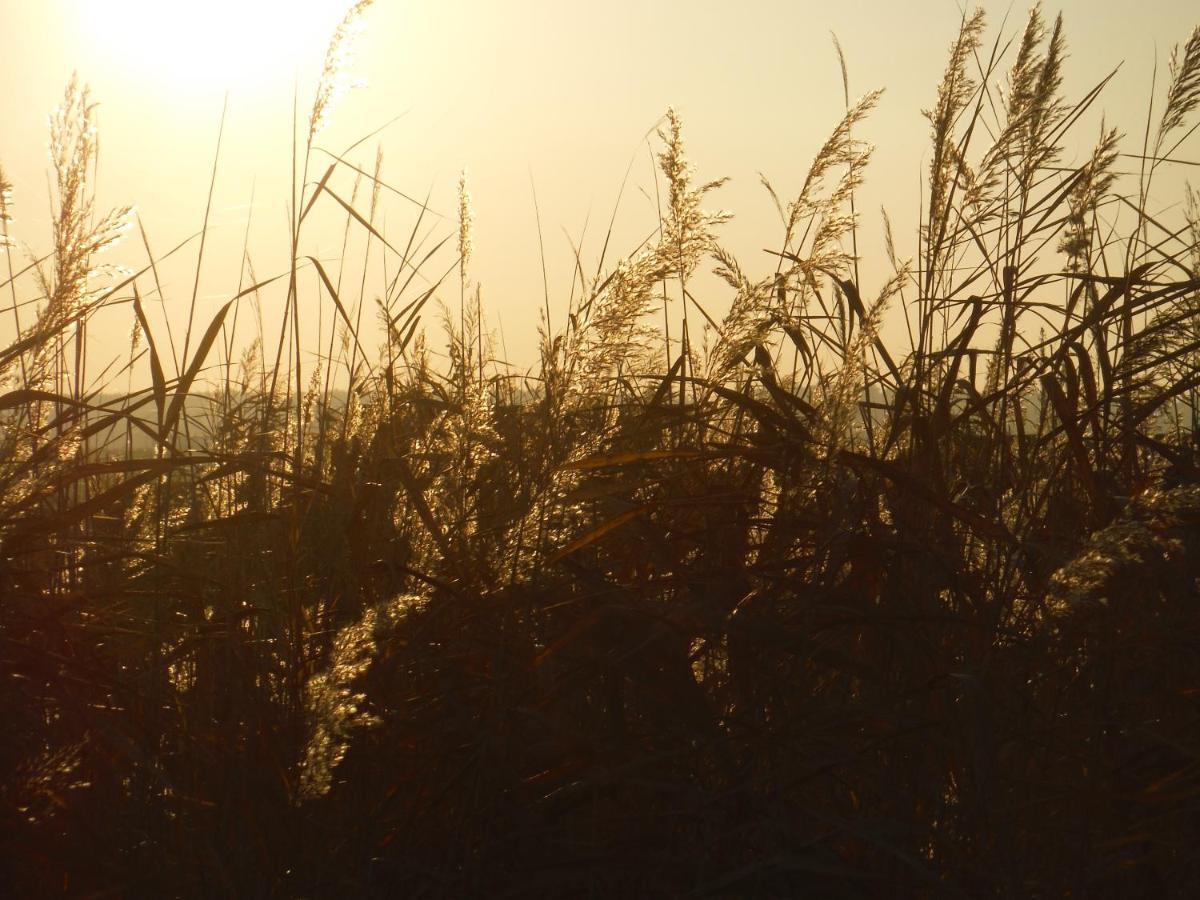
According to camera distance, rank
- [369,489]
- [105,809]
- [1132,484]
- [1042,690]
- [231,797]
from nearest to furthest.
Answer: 1. [231,797]
2. [105,809]
3. [1042,690]
4. [369,489]
5. [1132,484]

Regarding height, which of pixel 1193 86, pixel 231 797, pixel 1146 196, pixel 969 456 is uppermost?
pixel 1193 86

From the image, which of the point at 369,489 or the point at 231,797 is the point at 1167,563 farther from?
the point at 231,797

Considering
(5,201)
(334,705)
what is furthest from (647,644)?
(5,201)

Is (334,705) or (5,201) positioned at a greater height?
(5,201)

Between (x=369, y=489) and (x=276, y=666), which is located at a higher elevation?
(x=369, y=489)

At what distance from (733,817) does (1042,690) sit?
62 cm

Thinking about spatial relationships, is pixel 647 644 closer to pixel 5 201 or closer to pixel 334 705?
pixel 334 705

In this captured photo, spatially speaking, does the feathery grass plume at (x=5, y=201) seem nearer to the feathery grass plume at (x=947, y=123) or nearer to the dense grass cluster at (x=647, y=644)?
the dense grass cluster at (x=647, y=644)

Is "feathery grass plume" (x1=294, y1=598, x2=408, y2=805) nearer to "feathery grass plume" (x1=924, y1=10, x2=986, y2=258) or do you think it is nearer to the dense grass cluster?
the dense grass cluster

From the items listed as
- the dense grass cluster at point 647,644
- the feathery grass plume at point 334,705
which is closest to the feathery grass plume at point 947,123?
the dense grass cluster at point 647,644

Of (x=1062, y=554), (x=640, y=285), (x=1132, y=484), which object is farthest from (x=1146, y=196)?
(x=640, y=285)

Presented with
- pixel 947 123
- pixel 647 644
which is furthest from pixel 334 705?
pixel 947 123

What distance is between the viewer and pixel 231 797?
1554 mm

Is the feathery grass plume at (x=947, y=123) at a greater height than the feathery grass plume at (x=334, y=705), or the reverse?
the feathery grass plume at (x=947, y=123)
